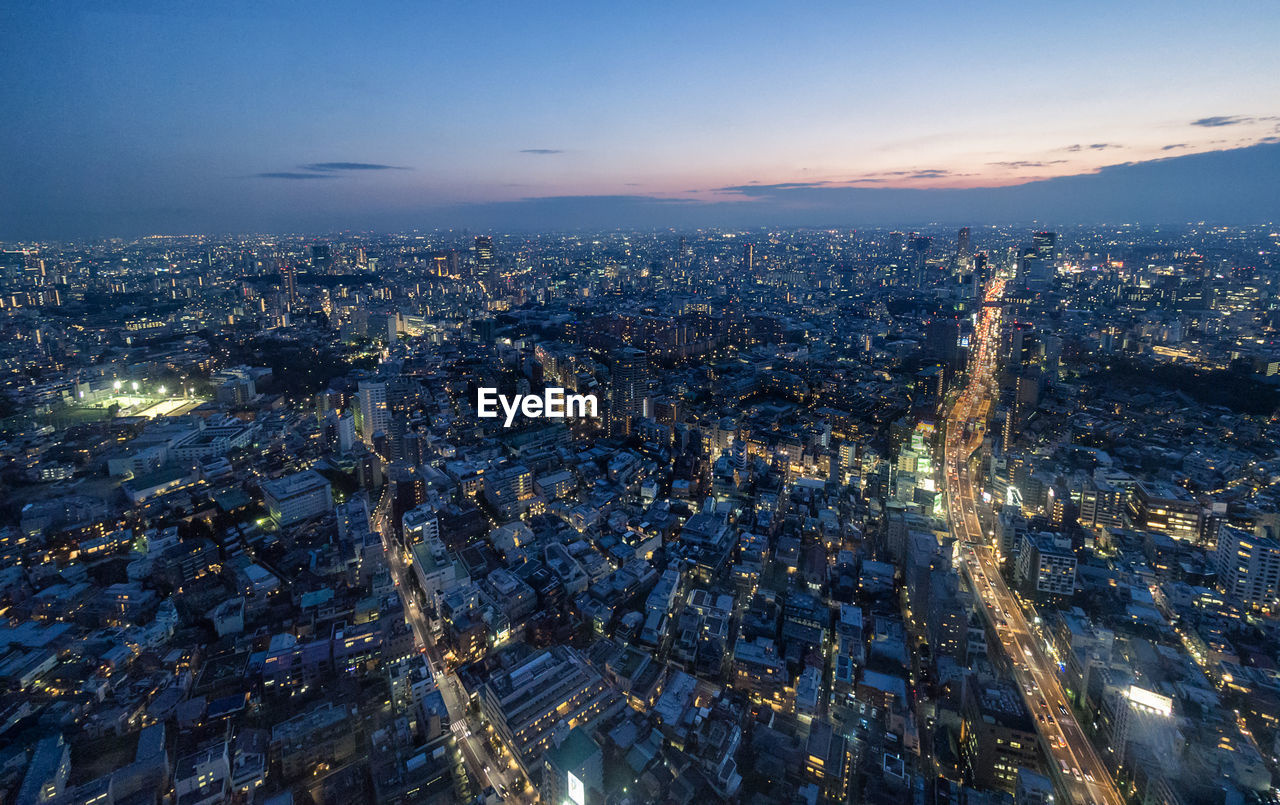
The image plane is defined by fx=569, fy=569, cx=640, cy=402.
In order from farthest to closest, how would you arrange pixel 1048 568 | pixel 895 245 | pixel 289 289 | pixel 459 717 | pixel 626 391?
pixel 895 245 → pixel 289 289 → pixel 626 391 → pixel 1048 568 → pixel 459 717

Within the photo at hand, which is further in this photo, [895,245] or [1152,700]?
[895,245]

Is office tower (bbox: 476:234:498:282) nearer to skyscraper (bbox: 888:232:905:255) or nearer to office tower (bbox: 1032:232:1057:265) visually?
skyscraper (bbox: 888:232:905:255)

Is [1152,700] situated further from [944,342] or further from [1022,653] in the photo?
[944,342]

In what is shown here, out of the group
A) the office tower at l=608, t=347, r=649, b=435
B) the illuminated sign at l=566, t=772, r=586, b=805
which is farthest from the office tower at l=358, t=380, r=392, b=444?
the illuminated sign at l=566, t=772, r=586, b=805

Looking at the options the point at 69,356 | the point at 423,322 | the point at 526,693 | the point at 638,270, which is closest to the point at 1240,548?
the point at 526,693

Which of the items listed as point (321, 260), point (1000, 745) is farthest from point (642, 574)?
point (321, 260)

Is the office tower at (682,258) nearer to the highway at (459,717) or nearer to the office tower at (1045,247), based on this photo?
the office tower at (1045,247)
